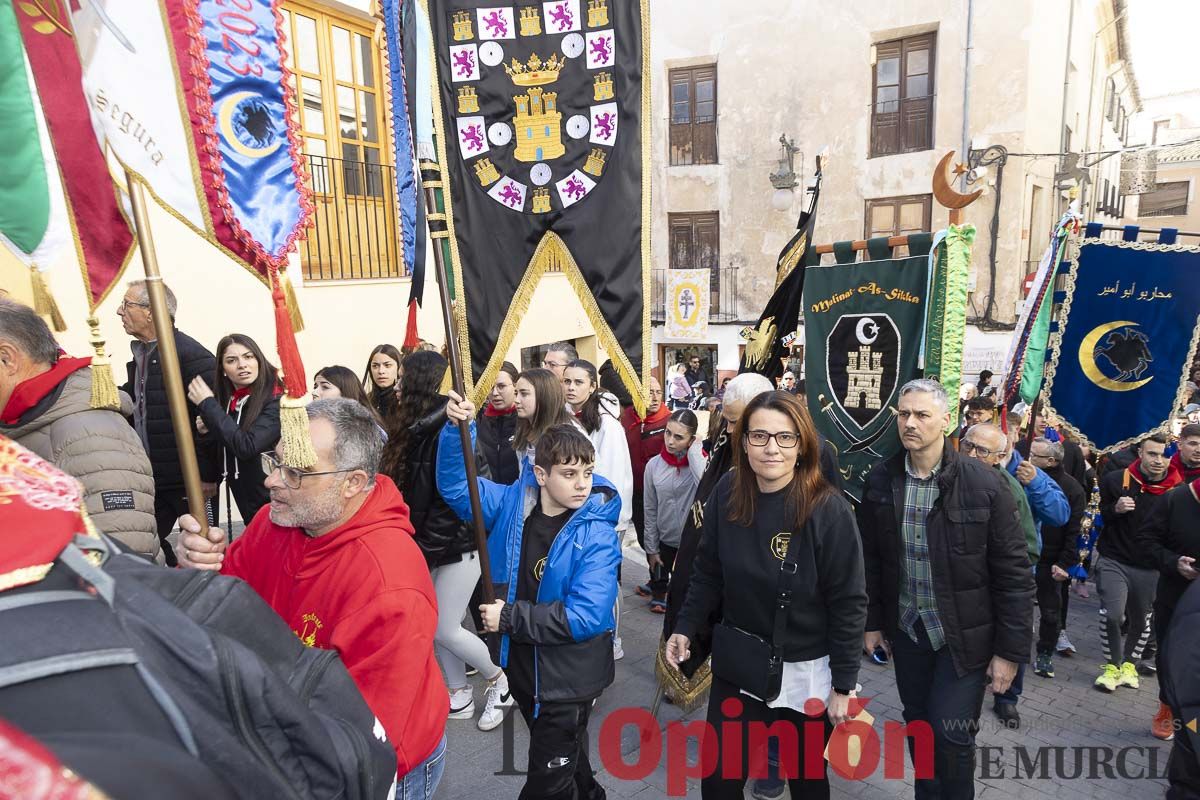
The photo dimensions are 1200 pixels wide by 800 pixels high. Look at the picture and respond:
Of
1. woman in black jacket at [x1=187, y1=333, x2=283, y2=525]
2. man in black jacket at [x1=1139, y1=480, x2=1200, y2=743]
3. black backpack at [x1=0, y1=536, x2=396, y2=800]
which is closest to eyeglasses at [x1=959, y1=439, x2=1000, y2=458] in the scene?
man in black jacket at [x1=1139, y1=480, x2=1200, y2=743]

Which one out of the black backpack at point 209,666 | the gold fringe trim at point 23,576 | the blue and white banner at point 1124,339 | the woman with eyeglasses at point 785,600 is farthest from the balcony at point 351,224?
the gold fringe trim at point 23,576

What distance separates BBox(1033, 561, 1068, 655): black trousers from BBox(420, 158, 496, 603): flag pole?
4.06 metres

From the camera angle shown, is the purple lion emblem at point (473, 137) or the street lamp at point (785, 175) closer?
the purple lion emblem at point (473, 137)

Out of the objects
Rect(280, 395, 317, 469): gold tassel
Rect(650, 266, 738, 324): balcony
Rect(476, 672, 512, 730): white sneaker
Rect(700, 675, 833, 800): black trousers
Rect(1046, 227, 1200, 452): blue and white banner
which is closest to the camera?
Rect(280, 395, 317, 469): gold tassel

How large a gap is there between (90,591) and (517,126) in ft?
8.31

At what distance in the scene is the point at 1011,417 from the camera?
5355 millimetres

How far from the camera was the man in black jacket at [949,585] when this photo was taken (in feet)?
9.72

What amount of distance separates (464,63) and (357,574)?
6.95 feet

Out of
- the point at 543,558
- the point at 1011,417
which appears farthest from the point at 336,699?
the point at 1011,417

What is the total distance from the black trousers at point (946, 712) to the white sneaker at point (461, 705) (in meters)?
2.48

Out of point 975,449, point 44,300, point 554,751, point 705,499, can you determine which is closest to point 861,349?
point 975,449

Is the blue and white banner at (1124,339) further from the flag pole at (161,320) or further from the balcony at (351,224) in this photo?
the balcony at (351,224)

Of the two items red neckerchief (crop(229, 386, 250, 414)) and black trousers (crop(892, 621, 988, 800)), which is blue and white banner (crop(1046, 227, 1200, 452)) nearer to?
black trousers (crop(892, 621, 988, 800))

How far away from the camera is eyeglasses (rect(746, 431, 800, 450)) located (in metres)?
2.77
